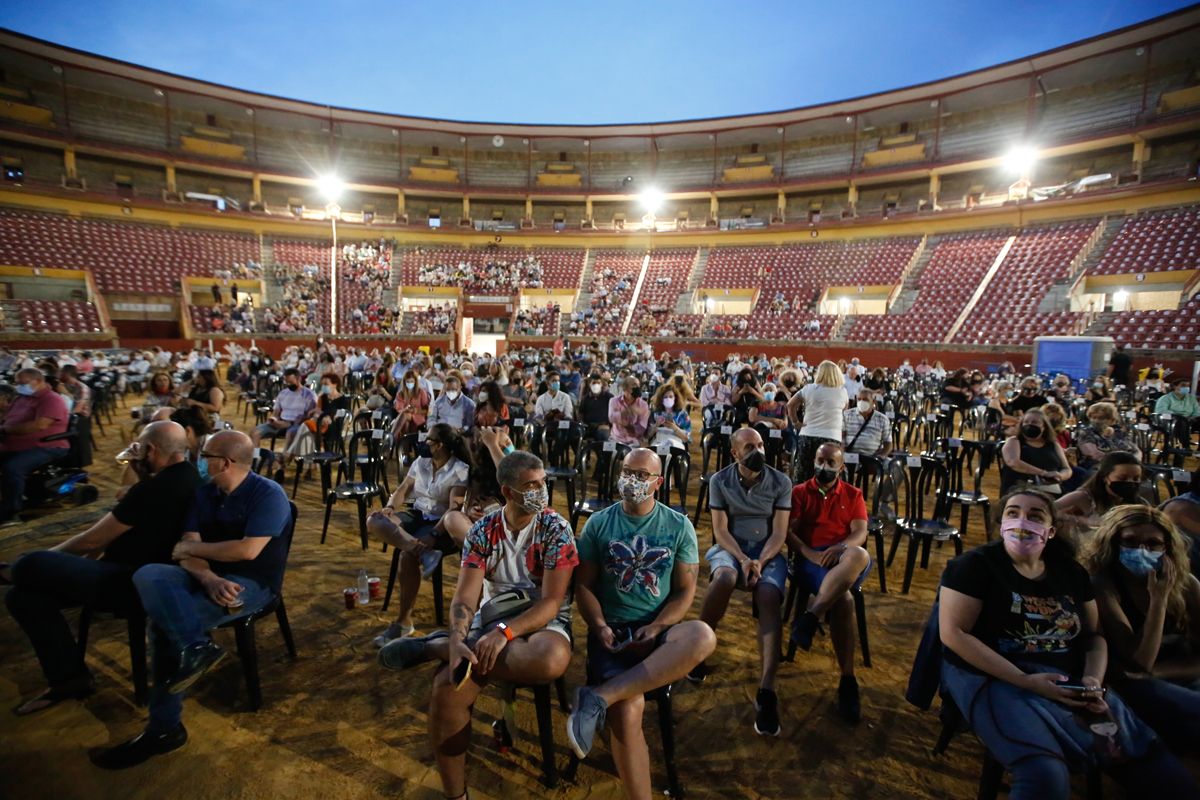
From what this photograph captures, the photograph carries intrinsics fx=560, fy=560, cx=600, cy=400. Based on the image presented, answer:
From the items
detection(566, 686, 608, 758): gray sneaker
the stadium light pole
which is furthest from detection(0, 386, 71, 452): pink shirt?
the stadium light pole

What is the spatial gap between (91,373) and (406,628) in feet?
40.7

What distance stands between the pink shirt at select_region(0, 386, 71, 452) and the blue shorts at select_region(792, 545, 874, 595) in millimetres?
7499

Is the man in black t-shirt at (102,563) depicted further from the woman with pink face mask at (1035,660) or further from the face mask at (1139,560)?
the face mask at (1139,560)

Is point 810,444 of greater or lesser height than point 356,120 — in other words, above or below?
below

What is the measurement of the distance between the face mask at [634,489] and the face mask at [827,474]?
54.8 inches

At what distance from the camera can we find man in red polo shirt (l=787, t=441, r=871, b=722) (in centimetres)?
318

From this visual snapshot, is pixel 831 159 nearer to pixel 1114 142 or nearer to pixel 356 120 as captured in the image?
pixel 1114 142

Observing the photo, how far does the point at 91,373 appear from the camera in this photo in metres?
11.7

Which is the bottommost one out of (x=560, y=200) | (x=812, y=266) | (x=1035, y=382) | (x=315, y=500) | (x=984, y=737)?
(x=315, y=500)

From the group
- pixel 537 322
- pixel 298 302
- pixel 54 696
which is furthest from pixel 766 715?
pixel 298 302

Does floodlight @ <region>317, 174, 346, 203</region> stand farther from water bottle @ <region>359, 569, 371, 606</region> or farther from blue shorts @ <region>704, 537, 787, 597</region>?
blue shorts @ <region>704, 537, 787, 597</region>

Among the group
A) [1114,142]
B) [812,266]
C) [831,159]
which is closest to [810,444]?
[812,266]

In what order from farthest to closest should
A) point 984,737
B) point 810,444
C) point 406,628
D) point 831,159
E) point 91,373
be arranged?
point 831,159 < point 91,373 < point 810,444 < point 406,628 < point 984,737

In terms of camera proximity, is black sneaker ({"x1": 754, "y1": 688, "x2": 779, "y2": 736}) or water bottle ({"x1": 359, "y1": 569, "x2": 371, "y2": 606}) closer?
black sneaker ({"x1": 754, "y1": 688, "x2": 779, "y2": 736})
